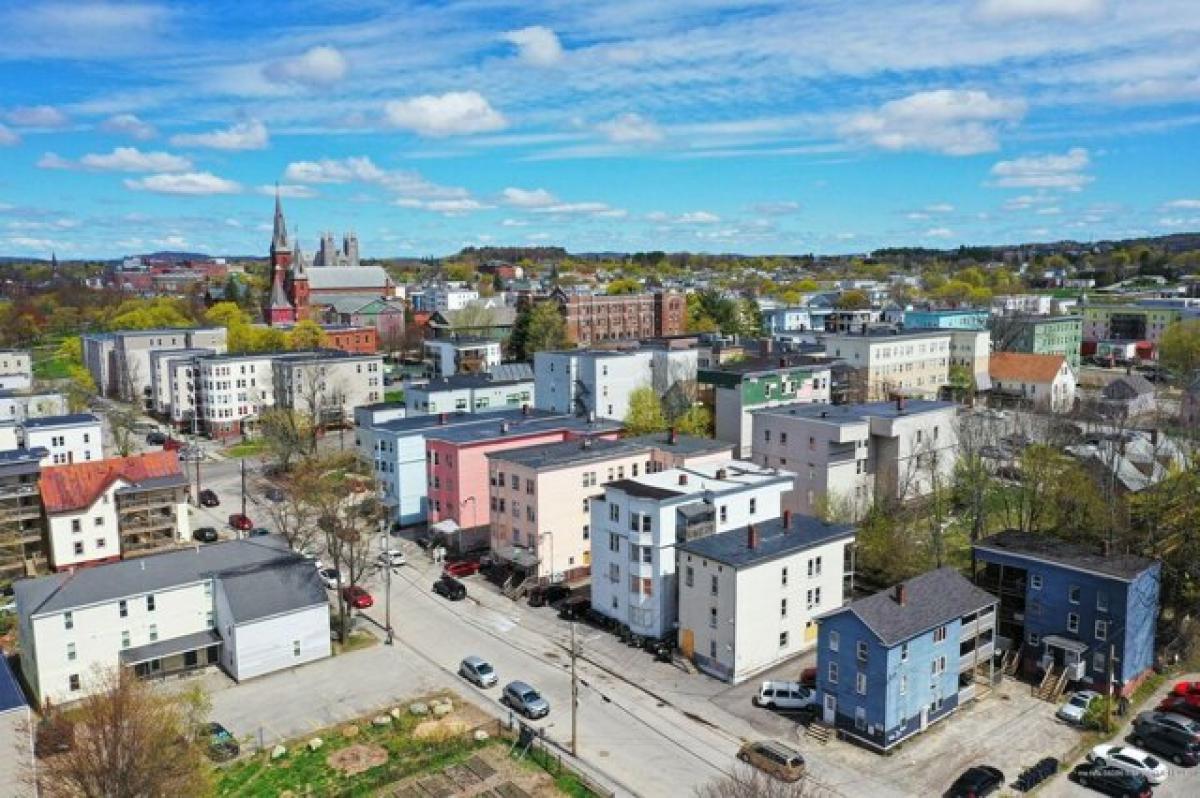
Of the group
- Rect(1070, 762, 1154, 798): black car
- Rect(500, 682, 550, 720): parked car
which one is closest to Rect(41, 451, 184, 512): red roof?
Rect(500, 682, 550, 720): parked car

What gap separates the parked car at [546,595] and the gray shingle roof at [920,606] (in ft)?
49.8

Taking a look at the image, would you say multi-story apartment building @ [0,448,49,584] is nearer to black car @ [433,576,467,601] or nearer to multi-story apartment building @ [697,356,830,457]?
black car @ [433,576,467,601]

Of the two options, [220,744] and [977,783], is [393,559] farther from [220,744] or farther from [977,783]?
[977,783]

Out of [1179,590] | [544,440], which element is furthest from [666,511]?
[1179,590]

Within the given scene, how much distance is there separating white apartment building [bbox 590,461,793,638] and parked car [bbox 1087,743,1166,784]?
52.1ft

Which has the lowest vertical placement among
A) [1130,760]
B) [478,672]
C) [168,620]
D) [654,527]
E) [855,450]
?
[1130,760]

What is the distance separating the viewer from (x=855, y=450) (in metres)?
52.5

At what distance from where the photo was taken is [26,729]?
2567 cm

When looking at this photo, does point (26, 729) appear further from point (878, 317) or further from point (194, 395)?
point (878, 317)

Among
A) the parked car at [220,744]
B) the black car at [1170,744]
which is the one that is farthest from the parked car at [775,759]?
the parked car at [220,744]

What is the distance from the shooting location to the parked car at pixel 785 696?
3203 centimetres

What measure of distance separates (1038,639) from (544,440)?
2893 cm

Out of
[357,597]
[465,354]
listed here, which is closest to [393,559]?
[357,597]

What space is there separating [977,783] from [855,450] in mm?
27400
